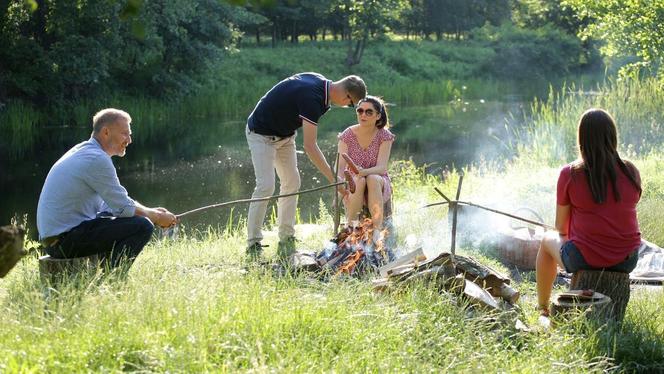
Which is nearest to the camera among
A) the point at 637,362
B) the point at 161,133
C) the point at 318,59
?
the point at 637,362

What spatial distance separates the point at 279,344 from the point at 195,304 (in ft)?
1.58

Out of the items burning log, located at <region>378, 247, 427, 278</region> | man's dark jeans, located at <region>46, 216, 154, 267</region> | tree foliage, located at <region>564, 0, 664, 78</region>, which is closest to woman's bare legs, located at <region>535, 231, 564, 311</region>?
burning log, located at <region>378, 247, 427, 278</region>

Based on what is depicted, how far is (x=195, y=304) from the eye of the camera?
3754 mm

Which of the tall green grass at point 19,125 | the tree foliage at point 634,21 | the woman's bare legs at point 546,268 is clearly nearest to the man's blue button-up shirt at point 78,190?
the woman's bare legs at point 546,268

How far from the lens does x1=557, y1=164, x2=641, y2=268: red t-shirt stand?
4.49 m

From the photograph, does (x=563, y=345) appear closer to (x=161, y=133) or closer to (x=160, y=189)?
(x=160, y=189)

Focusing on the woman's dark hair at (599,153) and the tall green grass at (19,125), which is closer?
the woman's dark hair at (599,153)

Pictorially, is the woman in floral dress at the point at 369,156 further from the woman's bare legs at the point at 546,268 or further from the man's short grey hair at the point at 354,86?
the woman's bare legs at the point at 546,268

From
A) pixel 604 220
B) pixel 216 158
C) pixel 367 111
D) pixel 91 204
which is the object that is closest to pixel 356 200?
pixel 367 111

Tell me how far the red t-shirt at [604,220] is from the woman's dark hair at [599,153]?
0.09ft

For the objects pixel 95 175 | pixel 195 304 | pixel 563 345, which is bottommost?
pixel 563 345

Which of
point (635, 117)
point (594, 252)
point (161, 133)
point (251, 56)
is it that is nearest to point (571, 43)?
point (251, 56)

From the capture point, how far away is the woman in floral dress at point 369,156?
6781 mm

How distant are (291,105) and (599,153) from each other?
2.64 meters
